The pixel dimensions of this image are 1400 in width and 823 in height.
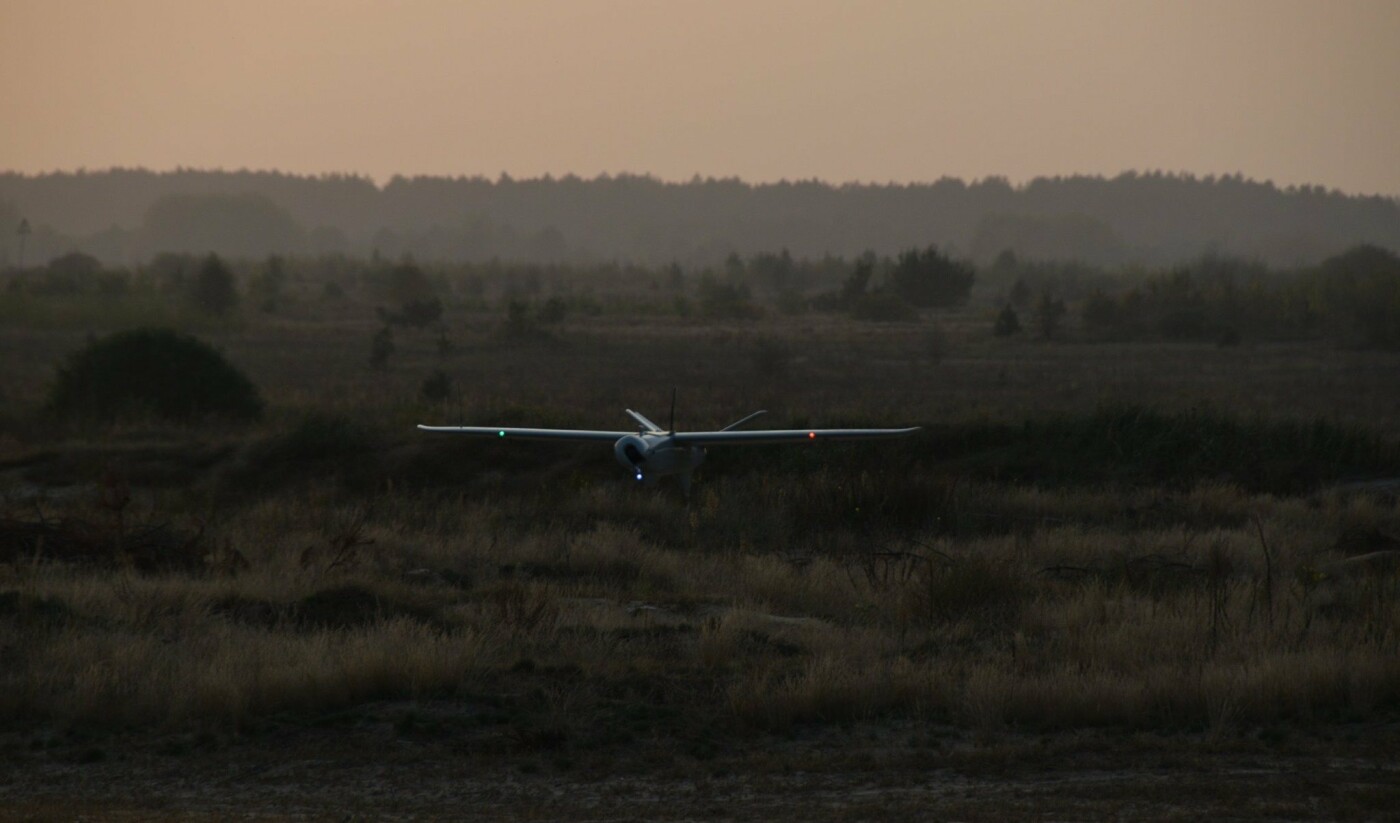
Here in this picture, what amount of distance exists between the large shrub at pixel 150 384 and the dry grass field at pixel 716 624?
106 inches

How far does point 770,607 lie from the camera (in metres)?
14.9

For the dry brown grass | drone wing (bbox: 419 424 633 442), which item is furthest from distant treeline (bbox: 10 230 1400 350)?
drone wing (bbox: 419 424 633 442)

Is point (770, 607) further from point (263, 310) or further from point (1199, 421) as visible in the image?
point (263, 310)

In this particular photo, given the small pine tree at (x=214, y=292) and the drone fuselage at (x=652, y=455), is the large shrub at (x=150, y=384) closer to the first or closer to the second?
the drone fuselage at (x=652, y=455)

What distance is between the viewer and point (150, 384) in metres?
32.9

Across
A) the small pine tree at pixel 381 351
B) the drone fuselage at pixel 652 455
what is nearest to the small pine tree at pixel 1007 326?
the small pine tree at pixel 381 351

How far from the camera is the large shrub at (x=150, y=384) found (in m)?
32.8

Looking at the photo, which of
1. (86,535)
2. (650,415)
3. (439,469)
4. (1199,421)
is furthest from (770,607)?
(650,415)

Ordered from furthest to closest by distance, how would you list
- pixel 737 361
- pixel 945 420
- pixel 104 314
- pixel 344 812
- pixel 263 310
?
pixel 263 310, pixel 104 314, pixel 737 361, pixel 945 420, pixel 344 812

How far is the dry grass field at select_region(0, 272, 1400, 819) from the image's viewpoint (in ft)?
31.2

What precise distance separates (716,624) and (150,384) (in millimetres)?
23192

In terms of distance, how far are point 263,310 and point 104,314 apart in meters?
10.6

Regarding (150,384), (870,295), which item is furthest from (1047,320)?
(150,384)

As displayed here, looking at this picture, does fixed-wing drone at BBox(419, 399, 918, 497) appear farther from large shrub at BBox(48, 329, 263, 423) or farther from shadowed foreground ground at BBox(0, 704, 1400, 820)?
large shrub at BBox(48, 329, 263, 423)
